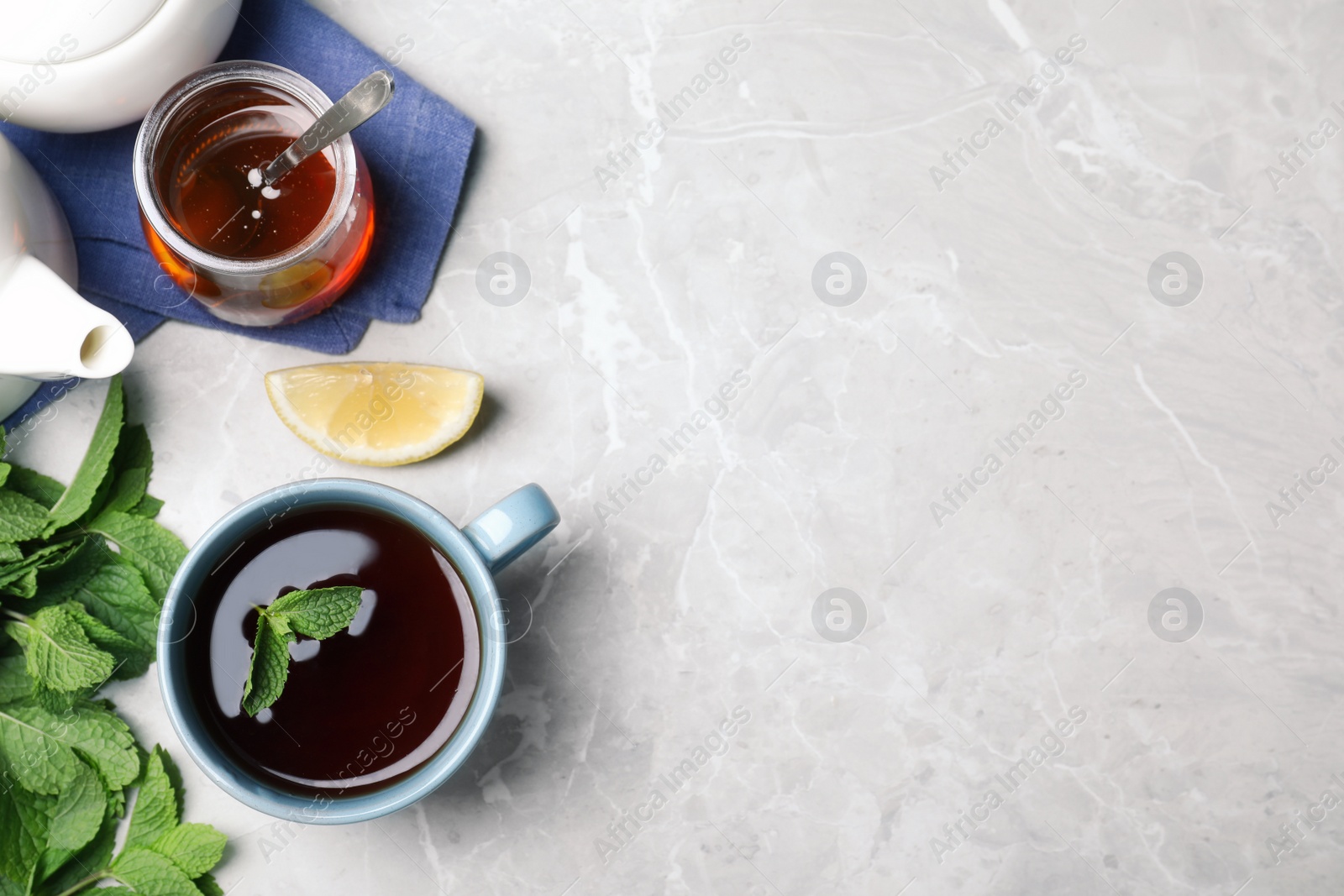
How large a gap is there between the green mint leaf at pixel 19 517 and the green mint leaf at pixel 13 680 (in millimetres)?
98

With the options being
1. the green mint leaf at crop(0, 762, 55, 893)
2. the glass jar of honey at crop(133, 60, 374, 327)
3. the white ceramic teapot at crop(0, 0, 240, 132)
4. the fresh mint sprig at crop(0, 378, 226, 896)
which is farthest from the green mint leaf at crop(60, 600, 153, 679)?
the white ceramic teapot at crop(0, 0, 240, 132)

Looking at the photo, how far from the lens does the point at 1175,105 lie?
2.97ft

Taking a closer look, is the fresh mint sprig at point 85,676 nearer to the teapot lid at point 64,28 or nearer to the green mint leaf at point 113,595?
the green mint leaf at point 113,595

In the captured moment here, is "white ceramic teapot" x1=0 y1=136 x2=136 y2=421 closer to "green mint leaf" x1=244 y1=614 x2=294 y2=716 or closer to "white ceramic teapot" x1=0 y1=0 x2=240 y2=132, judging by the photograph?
"white ceramic teapot" x1=0 y1=0 x2=240 y2=132

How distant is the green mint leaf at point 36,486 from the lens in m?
0.82

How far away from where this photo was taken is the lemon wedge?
0.81 m

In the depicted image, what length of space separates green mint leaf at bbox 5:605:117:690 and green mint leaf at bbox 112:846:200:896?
0.16 meters

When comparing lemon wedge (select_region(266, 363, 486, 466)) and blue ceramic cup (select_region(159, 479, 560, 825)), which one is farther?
lemon wedge (select_region(266, 363, 486, 466))

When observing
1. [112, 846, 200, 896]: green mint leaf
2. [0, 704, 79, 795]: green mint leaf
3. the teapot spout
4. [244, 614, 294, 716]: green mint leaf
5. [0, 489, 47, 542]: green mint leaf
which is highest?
the teapot spout

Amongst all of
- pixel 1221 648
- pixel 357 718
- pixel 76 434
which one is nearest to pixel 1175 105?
pixel 1221 648

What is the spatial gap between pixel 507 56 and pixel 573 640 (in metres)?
0.51

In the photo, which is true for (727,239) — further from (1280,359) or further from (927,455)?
(1280,359)

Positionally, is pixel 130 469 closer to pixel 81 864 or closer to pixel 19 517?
pixel 19 517

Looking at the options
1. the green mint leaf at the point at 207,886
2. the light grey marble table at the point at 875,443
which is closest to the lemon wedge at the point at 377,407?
the light grey marble table at the point at 875,443
